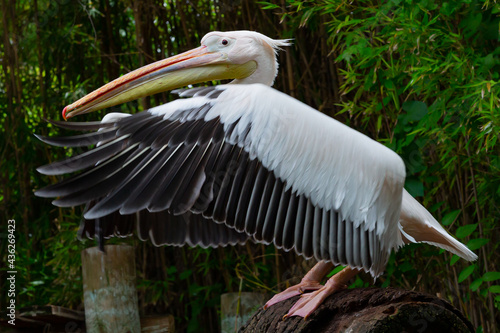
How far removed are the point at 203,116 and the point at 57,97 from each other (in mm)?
3046

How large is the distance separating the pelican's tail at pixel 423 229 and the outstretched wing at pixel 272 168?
0.30 meters

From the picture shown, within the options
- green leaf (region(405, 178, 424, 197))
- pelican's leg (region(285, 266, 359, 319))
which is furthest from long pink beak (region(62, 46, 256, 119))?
pelican's leg (region(285, 266, 359, 319))

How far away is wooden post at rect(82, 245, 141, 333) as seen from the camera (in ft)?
12.5

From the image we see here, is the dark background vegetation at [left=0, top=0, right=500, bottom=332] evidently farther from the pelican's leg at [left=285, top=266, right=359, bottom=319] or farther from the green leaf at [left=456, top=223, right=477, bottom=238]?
the pelican's leg at [left=285, top=266, right=359, bottom=319]

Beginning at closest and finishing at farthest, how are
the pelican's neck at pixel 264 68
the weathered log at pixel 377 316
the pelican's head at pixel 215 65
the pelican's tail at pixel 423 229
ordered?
the weathered log at pixel 377 316 < the pelican's tail at pixel 423 229 < the pelican's head at pixel 215 65 < the pelican's neck at pixel 264 68

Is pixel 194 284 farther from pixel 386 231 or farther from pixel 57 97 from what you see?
pixel 386 231

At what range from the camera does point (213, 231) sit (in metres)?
2.88

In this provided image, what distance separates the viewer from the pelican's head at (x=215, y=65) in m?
2.86

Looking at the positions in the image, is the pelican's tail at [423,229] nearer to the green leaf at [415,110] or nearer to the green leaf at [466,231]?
the green leaf at [466,231]

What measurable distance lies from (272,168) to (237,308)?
192 cm

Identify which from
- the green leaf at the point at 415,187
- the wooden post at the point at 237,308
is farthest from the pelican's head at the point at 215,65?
the wooden post at the point at 237,308

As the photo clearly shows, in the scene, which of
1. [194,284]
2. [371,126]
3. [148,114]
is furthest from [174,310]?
[148,114]

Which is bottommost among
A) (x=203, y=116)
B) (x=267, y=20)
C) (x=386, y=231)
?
(x=386, y=231)

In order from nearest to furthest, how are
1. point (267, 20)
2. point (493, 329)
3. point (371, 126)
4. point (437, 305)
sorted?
1. point (437, 305)
2. point (493, 329)
3. point (371, 126)
4. point (267, 20)
